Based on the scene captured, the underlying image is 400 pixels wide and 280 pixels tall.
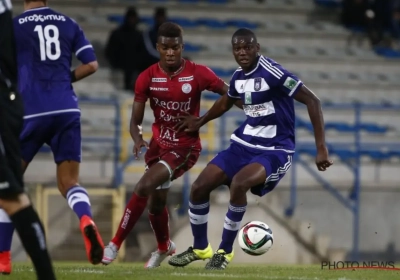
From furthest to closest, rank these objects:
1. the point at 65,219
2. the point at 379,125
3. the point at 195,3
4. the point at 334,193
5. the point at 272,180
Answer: the point at 195,3 → the point at 379,125 → the point at 334,193 → the point at 65,219 → the point at 272,180

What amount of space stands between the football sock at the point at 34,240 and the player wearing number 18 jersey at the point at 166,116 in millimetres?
2915

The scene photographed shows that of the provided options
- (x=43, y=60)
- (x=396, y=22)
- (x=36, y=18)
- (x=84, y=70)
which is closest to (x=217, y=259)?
(x=84, y=70)

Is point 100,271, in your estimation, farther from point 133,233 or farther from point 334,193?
point 334,193

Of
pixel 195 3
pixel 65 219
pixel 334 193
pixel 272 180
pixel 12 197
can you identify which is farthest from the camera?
Result: pixel 195 3

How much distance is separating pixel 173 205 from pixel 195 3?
5.95 meters

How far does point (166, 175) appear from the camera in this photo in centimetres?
887

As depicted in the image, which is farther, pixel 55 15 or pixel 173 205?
pixel 173 205

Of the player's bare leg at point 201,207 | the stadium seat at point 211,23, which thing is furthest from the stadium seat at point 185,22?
the player's bare leg at point 201,207

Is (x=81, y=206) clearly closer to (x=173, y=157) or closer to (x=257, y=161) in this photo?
(x=173, y=157)

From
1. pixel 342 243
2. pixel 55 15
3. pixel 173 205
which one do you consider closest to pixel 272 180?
pixel 55 15

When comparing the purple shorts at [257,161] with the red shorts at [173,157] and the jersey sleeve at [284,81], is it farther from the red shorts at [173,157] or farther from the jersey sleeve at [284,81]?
the jersey sleeve at [284,81]

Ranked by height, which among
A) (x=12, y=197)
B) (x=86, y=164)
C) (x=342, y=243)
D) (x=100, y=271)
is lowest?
(x=342, y=243)

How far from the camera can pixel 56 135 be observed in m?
7.72

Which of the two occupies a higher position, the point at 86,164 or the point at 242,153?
the point at 242,153
